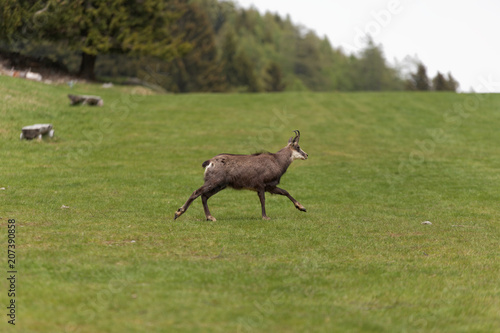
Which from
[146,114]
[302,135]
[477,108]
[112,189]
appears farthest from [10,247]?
[477,108]

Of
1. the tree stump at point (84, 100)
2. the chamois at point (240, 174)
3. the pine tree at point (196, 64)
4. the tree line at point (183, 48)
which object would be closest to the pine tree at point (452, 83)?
the tree line at point (183, 48)

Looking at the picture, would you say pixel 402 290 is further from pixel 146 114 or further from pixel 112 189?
pixel 146 114

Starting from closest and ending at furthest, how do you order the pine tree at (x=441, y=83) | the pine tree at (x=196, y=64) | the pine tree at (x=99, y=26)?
the pine tree at (x=99, y=26) → the pine tree at (x=196, y=64) → the pine tree at (x=441, y=83)

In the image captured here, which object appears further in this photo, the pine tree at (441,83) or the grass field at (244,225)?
the pine tree at (441,83)

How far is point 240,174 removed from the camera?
1745cm

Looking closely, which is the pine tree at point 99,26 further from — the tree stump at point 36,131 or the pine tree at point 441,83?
the pine tree at point 441,83

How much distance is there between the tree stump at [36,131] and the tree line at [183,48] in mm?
20530

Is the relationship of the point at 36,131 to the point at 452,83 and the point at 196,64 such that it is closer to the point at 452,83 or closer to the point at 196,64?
the point at 196,64

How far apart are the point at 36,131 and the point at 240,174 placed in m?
18.6

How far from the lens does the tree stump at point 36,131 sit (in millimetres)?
31906

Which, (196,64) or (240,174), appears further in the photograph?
(196,64)

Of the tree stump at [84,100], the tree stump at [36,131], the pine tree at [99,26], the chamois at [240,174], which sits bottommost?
the tree stump at [36,131]

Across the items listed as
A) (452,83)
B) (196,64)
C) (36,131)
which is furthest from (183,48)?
(452,83)

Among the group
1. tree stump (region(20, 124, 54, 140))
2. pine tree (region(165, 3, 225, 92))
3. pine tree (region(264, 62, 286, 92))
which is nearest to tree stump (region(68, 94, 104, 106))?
tree stump (region(20, 124, 54, 140))
